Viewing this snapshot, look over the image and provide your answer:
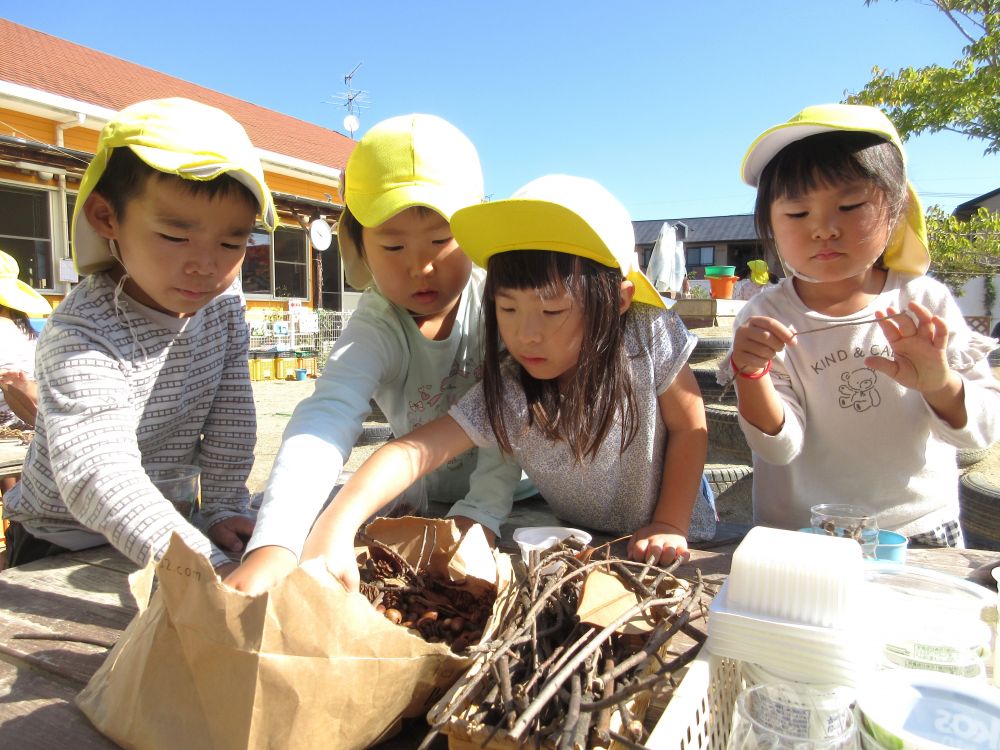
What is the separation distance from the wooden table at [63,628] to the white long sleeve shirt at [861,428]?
0.30 meters

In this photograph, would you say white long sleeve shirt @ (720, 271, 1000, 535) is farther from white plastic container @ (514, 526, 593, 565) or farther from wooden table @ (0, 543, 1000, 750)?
white plastic container @ (514, 526, 593, 565)

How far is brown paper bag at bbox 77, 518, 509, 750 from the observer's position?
69 cm

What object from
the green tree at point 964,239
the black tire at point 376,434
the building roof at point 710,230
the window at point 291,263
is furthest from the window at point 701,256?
the black tire at point 376,434

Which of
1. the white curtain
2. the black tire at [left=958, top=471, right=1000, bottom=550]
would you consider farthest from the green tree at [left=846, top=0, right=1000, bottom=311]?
the black tire at [left=958, top=471, right=1000, bottom=550]

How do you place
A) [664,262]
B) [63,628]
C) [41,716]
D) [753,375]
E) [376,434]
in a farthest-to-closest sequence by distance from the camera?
[664,262], [376,434], [753,375], [63,628], [41,716]

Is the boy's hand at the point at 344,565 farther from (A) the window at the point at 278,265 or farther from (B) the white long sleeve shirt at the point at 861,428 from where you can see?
(A) the window at the point at 278,265

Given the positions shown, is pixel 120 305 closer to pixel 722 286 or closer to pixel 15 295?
pixel 15 295

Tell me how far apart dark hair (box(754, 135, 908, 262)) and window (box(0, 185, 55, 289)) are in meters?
10.3

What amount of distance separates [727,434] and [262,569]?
379 centimetres

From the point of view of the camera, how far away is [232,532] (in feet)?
5.32

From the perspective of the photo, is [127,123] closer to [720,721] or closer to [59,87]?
[720,721]

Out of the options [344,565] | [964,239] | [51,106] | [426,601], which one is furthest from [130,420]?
[964,239]

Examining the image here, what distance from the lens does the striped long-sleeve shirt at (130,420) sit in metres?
1.26

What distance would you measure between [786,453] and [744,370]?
0.28 meters
